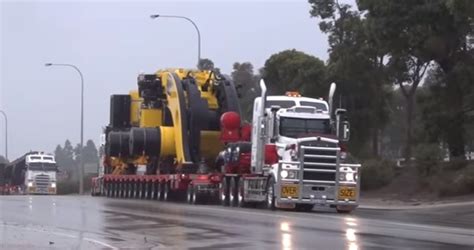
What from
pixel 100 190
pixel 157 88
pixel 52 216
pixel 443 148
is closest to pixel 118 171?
pixel 100 190

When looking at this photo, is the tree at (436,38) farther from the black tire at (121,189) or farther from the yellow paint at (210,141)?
the black tire at (121,189)

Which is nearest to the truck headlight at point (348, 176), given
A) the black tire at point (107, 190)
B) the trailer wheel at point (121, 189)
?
the trailer wheel at point (121, 189)

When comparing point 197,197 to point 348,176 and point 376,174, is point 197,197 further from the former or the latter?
point 376,174

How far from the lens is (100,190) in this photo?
50.7 meters

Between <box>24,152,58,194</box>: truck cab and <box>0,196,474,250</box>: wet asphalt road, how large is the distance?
42.7 meters

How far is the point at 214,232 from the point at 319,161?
10.1 meters

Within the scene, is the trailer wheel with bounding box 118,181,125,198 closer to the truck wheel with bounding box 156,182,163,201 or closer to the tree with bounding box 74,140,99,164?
the truck wheel with bounding box 156,182,163,201

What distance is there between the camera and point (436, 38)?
42.8m

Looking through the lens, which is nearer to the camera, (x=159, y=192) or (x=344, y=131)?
(x=344, y=131)

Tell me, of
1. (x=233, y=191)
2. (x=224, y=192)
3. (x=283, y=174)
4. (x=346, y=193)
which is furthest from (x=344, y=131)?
(x=224, y=192)

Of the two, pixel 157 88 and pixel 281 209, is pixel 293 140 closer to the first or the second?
pixel 281 209

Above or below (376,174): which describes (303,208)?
below

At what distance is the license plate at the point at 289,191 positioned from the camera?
97.6 feet

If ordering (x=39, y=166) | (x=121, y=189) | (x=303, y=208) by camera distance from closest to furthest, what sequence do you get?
(x=303, y=208) → (x=121, y=189) → (x=39, y=166)
